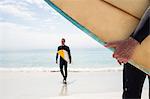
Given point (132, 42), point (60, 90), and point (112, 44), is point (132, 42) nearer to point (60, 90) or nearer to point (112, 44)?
point (112, 44)

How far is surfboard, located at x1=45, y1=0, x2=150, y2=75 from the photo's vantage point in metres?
2.00

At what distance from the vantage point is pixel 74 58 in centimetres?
2473

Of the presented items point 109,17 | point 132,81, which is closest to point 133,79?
point 132,81

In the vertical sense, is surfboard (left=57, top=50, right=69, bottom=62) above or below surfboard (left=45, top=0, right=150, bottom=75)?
above

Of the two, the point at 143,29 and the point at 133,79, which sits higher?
the point at 143,29

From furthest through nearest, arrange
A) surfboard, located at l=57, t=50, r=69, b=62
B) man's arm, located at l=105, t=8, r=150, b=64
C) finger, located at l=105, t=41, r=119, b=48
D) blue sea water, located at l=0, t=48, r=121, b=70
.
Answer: blue sea water, located at l=0, t=48, r=121, b=70 < surfboard, located at l=57, t=50, r=69, b=62 < finger, located at l=105, t=41, r=119, b=48 < man's arm, located at l=105, t=8, r=150, b=64

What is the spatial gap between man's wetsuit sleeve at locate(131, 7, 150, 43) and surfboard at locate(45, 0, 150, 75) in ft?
0.29

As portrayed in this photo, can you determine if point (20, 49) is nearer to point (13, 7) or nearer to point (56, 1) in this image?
point (13, 7)

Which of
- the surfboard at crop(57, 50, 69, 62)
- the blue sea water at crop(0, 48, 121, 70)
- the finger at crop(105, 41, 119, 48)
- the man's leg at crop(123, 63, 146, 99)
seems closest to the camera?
the finger at crop(105, 41, 119, 48)

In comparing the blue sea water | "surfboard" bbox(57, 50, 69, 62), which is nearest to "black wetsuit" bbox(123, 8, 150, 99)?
"surfboard" bbox(57, 50, 69, 62)

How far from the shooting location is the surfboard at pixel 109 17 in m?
2.00

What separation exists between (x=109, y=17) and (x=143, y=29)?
323mm

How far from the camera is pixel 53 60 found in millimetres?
23672

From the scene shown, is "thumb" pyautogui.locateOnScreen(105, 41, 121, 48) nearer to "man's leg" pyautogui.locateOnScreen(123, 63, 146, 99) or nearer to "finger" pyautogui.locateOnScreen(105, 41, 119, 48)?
"finger" pyautogui.locateOnScreen(105, 41, 119, 48)
